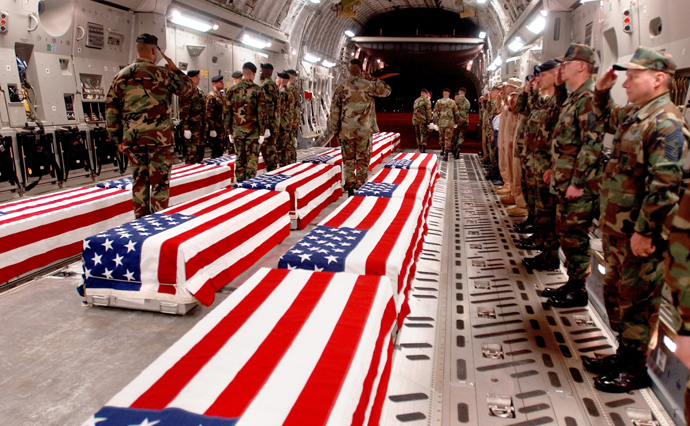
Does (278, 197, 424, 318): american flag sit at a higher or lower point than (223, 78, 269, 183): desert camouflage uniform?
lower

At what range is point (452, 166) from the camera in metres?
11.3

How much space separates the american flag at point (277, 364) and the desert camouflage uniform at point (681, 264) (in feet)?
3.46

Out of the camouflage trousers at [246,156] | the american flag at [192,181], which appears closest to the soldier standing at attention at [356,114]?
the camouflage trousers at [246,156]

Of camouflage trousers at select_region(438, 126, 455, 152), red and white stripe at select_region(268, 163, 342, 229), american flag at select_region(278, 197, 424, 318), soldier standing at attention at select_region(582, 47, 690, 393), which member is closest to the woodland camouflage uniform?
soldier standing at attention at select_region(582, 47, 690, 393)

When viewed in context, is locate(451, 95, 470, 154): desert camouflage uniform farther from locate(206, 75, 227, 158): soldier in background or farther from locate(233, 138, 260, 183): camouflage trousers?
locate(233, 138, 260, 183): camouflage trousers

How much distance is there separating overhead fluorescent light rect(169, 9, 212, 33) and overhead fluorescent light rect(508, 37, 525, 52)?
6486 millimetres

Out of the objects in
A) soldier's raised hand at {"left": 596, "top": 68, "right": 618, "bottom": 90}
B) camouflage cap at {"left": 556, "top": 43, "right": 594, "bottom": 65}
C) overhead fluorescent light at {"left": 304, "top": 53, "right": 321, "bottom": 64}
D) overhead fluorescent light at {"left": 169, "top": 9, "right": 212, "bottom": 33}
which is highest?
overhead fluorescent light at {"left": 304, "top": 53, "right": 321, "bottom": 64}

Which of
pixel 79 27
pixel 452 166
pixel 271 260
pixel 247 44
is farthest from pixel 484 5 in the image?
pixel 271 260

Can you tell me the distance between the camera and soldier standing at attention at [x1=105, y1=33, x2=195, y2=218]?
4.59 meters

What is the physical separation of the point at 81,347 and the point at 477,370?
2325 mm

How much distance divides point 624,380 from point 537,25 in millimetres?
7205

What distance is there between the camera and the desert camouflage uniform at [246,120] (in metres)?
6.92

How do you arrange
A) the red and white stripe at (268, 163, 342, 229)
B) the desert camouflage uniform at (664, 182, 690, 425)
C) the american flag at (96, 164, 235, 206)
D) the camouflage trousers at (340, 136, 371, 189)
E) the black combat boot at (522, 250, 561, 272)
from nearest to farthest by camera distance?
the desert camouflage uniform at (664, 182, 690, 425)
the black combat boot at (522, 250, 561, 272)
the red and white stripe at (268, 163, 342, 229)
the american flag at (96, 164, 235, 206)
the camouflage trousers at (340, 136, 371, 189)

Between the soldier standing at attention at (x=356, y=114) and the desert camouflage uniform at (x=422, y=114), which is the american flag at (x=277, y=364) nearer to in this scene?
the soldier standing at attention at (x=356, y=114)
